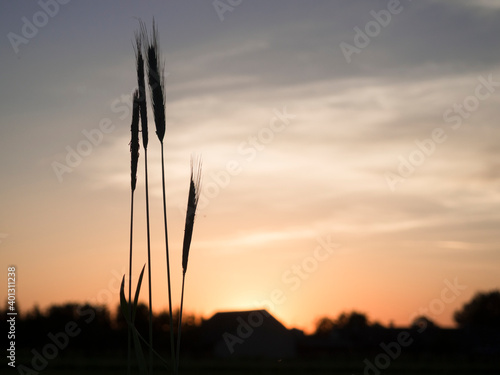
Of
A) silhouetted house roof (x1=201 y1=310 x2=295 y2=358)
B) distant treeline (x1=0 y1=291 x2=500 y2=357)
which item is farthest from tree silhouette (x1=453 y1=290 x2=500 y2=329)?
silhouetted house roof (x1=201 y1=310 x2=295 y2=358)

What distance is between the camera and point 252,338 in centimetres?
5388

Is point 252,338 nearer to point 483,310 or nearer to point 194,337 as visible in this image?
point 194,337

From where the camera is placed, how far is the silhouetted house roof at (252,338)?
5169 cm

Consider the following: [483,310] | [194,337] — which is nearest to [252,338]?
[194,337]

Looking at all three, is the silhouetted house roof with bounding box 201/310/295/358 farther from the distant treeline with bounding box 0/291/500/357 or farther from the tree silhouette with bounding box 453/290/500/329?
the tree silhouette with bounding box 453/290/500/329

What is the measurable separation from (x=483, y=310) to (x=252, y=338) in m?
58.1

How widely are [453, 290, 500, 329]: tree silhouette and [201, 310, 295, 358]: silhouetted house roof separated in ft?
174

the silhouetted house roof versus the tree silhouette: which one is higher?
the silhouetted house roof

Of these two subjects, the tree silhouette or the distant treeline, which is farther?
the tree silhouette

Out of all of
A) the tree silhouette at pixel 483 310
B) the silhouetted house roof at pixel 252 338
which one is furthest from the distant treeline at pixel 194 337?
the tree silhouette at pixel 483 310

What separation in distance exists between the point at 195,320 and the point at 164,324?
4.24 m

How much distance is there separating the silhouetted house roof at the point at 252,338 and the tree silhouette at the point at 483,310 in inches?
2087

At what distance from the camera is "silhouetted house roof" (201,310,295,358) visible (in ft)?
170

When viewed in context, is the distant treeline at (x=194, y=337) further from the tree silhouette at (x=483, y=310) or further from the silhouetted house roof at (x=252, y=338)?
the tree silhouette at (x=483, y=310)
